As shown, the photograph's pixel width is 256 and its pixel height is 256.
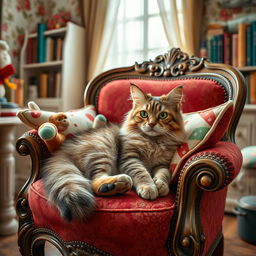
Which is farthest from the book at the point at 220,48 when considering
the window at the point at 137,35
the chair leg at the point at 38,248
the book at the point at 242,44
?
the chair leg at the point at 38,248

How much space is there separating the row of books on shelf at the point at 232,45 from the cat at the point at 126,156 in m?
1.20

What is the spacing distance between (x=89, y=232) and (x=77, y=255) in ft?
0.40

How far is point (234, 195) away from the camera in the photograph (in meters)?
2.23

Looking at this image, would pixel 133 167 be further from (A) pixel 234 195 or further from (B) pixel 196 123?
(A) pixel 234 195

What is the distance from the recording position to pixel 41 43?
301 cm

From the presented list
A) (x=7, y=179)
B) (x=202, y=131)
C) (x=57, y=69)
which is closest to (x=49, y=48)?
(x=57, y=69)

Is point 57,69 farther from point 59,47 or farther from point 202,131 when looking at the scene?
point 202,131

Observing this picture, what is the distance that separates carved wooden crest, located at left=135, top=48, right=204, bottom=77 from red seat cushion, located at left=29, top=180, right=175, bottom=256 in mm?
846

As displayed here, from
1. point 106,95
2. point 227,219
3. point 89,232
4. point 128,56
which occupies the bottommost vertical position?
point 227,219

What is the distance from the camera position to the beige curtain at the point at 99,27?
2.85 meters

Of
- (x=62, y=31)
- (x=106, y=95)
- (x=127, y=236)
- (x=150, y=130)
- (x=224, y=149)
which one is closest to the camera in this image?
(x=127, y=236)

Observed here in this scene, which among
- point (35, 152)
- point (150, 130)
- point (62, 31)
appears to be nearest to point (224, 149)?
point (150, 130)

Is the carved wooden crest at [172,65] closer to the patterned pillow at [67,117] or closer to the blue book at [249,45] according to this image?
the patterned pillow at [67,117]

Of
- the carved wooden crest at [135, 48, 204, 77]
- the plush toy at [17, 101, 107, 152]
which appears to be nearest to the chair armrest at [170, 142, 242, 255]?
the plush toy at [17, 101, 107, 152]
